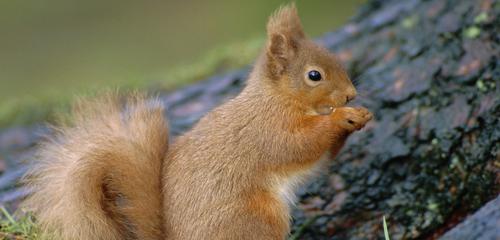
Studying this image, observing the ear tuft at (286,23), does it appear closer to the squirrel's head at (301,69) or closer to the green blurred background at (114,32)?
the squirrel's head at (301,69)

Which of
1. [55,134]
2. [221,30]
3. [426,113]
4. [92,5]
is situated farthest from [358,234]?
[92,5]

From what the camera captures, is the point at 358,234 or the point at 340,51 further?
the point at 340,51

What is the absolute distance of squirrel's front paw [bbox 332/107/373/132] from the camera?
288 centimetres

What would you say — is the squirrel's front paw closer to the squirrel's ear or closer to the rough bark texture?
the squirrel's ear

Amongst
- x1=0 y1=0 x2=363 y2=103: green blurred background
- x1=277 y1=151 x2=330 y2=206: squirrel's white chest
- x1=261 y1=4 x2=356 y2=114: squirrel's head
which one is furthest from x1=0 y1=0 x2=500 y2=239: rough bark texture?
x1=0 y1=0 x2=363 y2=103: green blurred background

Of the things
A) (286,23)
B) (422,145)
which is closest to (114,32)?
(422,145)

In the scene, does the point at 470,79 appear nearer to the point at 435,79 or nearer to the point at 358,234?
the point at 435,79

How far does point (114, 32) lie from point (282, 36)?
5.70m

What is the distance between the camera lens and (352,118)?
288 cm

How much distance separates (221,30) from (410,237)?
5148mm

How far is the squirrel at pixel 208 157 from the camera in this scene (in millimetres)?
2820

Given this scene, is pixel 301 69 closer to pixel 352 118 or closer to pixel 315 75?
pixel 315 75

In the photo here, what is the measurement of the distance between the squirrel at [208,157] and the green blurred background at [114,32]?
185 inches

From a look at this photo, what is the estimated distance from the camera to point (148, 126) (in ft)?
9.73
